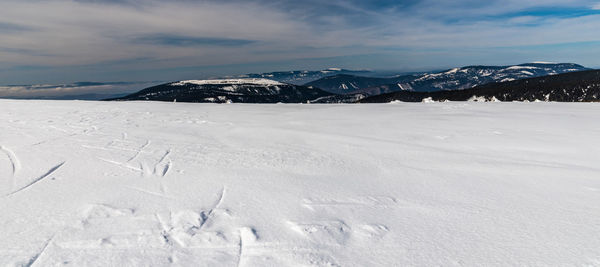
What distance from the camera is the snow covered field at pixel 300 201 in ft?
8.89

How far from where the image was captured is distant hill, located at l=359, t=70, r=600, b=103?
105 metres

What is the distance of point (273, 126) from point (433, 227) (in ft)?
22.7

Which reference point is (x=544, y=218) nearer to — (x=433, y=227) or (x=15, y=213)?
(x=433, y=227)

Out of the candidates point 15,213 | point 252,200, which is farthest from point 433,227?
point 15,213

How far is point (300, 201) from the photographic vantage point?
388cm

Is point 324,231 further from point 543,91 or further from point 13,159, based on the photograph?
point 543,91

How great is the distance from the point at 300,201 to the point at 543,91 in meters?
139

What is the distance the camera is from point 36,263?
8.24 ft

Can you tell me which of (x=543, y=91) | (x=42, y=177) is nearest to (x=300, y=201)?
(x=42, y=177)

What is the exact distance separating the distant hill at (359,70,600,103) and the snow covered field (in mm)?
99183

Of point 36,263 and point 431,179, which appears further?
point 431,179

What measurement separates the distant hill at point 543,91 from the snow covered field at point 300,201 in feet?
325

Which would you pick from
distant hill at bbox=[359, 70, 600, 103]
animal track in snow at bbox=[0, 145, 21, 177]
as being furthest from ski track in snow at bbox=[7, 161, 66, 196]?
distant hill at bbox=[359, 70, 600, 103]

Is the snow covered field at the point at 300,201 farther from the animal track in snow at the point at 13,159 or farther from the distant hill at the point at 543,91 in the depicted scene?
the distant hill at the point at 543,91
